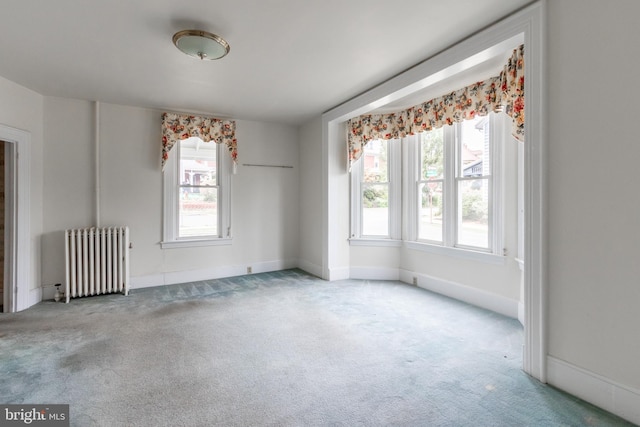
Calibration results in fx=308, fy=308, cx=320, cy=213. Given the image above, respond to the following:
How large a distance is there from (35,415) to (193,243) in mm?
2966

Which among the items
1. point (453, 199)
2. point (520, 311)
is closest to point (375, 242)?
point (453, 199)

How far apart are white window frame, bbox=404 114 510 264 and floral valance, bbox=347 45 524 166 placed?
0.86 ft

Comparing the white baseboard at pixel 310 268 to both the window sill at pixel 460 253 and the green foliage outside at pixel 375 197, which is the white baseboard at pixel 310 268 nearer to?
the green foliage outside at pixel 375 197

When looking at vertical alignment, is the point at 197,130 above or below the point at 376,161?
above

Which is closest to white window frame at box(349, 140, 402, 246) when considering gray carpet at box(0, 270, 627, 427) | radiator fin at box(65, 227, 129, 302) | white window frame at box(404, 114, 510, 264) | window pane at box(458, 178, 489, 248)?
white window frame at box(404, 114, 510, 264)

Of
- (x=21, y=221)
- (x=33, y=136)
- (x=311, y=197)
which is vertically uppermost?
(x=33, y=136)

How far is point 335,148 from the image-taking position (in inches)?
185

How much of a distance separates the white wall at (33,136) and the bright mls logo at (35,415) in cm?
248

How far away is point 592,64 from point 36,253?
18.4 ft

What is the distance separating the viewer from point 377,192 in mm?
4723

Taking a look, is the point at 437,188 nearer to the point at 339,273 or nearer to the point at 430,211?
the point at 430,211

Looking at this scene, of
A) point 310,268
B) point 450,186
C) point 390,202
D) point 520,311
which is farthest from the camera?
point 310,268

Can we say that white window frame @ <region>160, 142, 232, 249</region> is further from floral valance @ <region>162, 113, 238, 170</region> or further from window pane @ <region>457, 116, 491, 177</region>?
window pane @ <region>457, 116, 491, 177</region>

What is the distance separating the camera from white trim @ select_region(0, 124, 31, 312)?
11.3 feet
